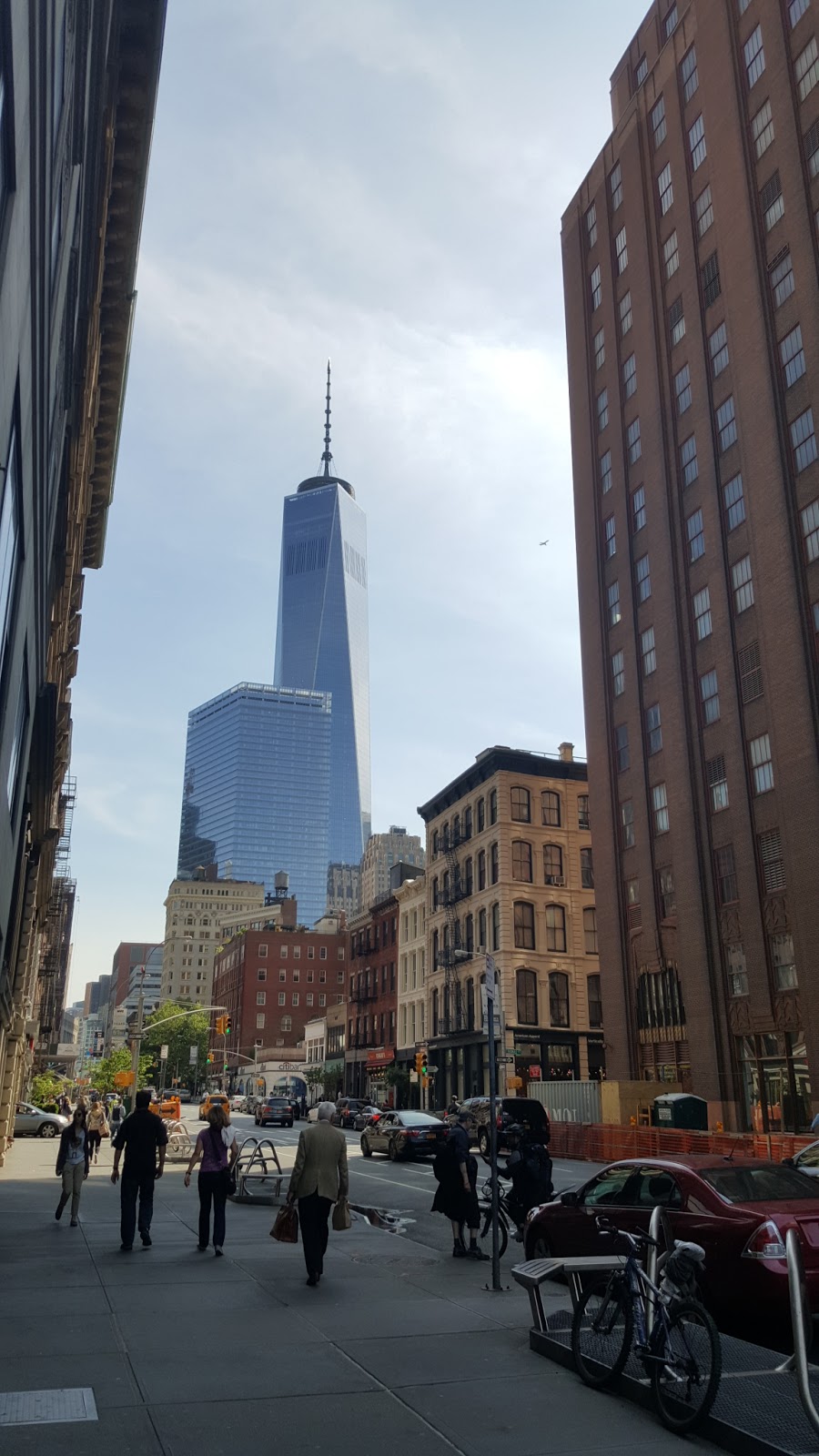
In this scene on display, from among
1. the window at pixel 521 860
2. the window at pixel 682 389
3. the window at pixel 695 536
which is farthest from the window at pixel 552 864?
the window at pixel 682 389

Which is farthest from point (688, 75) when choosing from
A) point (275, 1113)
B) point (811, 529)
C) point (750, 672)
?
point (275, 1113)

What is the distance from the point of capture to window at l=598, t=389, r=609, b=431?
53.7 metres

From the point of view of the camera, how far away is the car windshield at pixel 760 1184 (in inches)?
360

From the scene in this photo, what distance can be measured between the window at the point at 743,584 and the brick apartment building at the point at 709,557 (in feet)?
0.38

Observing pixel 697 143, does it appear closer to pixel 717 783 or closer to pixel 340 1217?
pixel 717 783

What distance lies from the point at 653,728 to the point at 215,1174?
36845 mm

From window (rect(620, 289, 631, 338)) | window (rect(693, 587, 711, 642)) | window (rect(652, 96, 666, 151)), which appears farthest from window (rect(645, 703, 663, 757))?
window (rect(652, 96, 666, 151))

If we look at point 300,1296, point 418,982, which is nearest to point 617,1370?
point 300,1296

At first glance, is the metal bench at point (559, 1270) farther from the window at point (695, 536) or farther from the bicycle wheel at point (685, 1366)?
the window at point (695, 536)

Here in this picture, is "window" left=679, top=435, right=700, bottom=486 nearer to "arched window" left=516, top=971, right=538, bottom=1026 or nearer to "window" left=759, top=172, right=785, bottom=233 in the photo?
"window" left=759, top=172, right=785, bottom=233

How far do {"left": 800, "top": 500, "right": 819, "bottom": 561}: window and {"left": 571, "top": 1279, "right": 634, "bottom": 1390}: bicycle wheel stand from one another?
33.3m

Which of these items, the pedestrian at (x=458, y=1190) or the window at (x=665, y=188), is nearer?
the pedestrian at (x=458, y=1190)

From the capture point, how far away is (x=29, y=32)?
8523 millimetres

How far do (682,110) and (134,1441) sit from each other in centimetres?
5527
